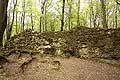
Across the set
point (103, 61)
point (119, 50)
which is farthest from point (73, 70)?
point (119, 50)

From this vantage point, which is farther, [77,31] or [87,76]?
[77,31]

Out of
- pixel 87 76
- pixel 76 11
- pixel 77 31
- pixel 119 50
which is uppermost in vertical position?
pixel 76 11

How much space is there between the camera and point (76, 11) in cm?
3325

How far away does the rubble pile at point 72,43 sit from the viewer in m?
11.5

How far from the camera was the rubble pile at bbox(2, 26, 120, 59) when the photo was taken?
1147cm

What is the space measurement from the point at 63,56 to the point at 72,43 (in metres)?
1.59

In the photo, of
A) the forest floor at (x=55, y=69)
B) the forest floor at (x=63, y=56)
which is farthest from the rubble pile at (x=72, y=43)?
the forest floor at (x=55, y=69)

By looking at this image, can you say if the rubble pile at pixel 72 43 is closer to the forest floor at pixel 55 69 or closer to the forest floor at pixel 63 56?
the forest floor at pixel 63 56

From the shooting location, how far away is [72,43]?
42.1 ft

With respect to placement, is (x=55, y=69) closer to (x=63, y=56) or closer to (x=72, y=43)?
(x=63, y=56)

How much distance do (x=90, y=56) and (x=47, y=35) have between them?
4.15 meters

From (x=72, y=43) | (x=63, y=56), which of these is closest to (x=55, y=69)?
(x=63, y=56)

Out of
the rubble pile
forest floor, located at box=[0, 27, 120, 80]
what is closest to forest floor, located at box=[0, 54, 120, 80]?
forest floor, located at box=[0, 27, 120, 80]

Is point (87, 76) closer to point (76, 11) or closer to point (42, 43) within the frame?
point (42, 43)
